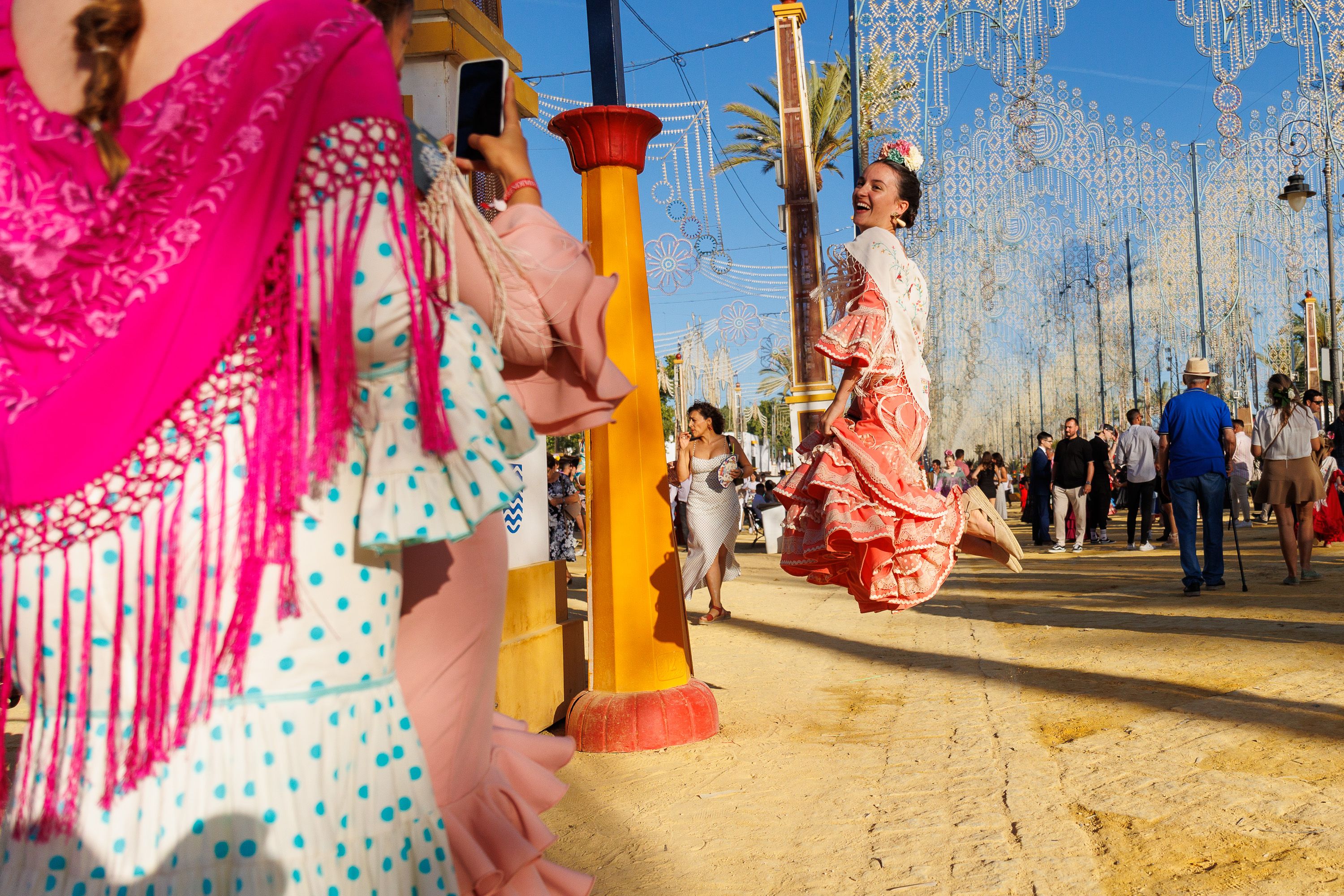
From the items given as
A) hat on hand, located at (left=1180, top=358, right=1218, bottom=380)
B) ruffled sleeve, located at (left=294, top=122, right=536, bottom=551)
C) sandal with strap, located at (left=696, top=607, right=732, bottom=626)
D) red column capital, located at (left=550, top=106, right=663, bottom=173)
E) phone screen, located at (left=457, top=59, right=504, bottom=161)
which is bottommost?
sandal with strap, located at (left=696, top=607, right=732, bottom=626)

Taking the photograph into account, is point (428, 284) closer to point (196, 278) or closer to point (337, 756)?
point (196, 278)

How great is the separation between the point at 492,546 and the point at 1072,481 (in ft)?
52.1

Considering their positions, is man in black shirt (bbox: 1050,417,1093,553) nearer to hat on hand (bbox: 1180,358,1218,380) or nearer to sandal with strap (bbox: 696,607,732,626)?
hat on hand (bbox: 1180,358,1218,380)

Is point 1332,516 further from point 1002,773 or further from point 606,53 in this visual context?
point 606,53

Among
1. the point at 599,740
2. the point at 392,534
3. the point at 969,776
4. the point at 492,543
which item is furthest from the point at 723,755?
the point at 392,534

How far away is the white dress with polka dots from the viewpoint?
4.42ft

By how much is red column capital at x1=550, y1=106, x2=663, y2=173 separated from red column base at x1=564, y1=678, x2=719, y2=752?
106 inches

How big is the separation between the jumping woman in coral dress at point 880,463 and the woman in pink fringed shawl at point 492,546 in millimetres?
2671

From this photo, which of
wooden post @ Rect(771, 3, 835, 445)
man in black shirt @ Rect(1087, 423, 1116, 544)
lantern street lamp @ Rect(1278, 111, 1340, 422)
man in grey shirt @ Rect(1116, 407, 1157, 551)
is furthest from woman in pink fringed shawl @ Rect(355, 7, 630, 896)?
man in black shirt @ Rect(1087, 423, 1116, 544)

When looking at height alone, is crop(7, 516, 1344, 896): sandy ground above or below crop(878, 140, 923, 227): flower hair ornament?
below

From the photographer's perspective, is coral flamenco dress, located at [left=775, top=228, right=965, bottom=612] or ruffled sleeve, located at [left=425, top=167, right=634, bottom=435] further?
coral flamenco dress, located at [left=775, top=228, right=965, bottom=612]

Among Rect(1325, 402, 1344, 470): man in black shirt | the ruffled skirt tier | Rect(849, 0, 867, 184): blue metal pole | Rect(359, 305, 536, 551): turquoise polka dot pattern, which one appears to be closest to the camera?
Rect(359, 305, 536, 551): turquoise polka dot pattern

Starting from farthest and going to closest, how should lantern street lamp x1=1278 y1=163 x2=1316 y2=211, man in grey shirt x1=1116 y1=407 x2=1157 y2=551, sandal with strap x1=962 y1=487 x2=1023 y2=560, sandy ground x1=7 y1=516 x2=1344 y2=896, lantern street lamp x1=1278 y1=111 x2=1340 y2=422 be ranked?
lantern street lamp x1=1278 y1=163 x2=1316 y2=211 < man in grey shirt x1=1116 y1=407 x2=1157 y2=551 < lantern street lamp x1=1278 y1=111 x2=1340 y2=422 < sandal with strap x1=962 y1=487 x2=1023 y2=560 < sandy ground x1=7 y1=516 x2=1344 y2=896

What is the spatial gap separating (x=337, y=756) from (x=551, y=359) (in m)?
0.77
